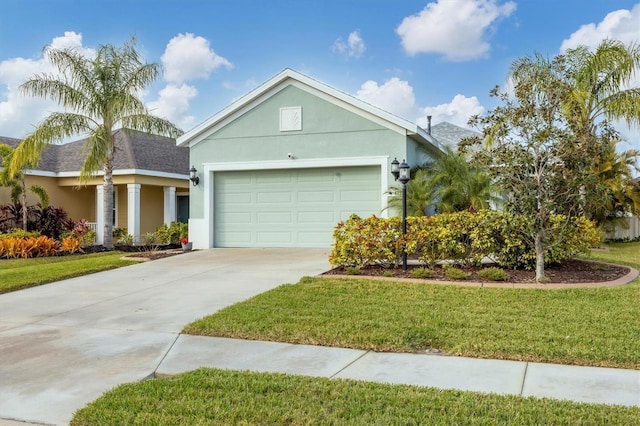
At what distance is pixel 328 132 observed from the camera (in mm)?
13859

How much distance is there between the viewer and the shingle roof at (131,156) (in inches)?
762

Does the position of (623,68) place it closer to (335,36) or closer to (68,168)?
(335,36)

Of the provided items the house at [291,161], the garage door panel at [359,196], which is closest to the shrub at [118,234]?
the house at [291,161]

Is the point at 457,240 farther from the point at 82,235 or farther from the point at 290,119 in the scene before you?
the point at 82,235

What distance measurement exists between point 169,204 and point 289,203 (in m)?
7.68

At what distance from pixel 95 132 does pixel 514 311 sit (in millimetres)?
13590

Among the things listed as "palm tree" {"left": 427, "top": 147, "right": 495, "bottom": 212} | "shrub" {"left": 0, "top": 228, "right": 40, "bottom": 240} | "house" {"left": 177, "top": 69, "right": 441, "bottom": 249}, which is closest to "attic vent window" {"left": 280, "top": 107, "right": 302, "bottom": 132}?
"house" {"left": 177, "top": 69, "right": 441, "bottom": 249}

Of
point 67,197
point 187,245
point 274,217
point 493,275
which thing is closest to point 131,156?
point 67,197

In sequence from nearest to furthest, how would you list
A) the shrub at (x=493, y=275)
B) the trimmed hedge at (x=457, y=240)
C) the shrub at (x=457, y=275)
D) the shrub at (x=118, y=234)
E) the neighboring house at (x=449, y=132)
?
the shrub at (x=493, y=275), the shrub at (x=457, y=275), the trimmed hedge at (x=457, y=240), the shrub at (x=118, y=234), the neighboring house at (x=449, y=132)

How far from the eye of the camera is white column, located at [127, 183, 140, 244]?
60.8ft

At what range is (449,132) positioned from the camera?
2377 cm

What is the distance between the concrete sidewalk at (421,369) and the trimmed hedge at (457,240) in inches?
175

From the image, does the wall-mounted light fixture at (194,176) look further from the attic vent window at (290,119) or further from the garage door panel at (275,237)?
the attic vent window at (290,119)

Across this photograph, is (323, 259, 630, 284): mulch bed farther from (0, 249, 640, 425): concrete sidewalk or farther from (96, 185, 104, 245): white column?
(96, 185, 104, 245): white column
